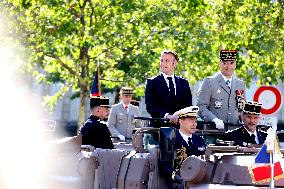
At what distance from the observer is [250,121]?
496 inches

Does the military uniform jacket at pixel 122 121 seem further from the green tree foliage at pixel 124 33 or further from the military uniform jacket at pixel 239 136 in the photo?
the green tree foliage at pixel 124 33

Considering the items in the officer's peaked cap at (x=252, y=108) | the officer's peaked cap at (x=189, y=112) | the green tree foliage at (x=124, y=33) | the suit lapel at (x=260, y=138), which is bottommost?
the suit lapel at (x=260, y=138)

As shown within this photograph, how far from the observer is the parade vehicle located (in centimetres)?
1040

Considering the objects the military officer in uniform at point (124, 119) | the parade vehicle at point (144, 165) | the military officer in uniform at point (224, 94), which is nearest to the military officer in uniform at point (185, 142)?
the parade vehicle at point (144, 165)

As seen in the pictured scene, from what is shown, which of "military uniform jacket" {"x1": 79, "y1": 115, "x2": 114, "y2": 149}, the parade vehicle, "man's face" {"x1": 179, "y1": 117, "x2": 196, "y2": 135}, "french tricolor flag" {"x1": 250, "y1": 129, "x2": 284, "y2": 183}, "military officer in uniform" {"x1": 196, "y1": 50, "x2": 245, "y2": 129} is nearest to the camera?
"french tricolor flag" {"x1": 250, "y1": 129, "x2": 284, "y2": 183}

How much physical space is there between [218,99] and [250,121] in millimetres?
998

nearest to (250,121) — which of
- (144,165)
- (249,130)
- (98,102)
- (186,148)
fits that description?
(249,130)

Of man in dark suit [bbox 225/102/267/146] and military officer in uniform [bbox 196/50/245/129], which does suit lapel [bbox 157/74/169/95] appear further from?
man in dark suit [bbox 225/102/267/146]

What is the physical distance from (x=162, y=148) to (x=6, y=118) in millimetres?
6522

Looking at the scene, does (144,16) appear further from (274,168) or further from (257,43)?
(274,168)

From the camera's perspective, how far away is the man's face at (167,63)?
12.6 m

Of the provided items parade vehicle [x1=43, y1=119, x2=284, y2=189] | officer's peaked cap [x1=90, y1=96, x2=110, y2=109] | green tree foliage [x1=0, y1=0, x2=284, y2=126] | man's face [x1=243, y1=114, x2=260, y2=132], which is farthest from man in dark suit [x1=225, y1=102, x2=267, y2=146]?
green tree foliage [x1=0, y1=0, x2=284, y2=126]

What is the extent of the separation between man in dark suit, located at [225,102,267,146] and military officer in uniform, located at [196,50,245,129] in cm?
73

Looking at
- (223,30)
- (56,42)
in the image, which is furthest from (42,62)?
(223,30)
